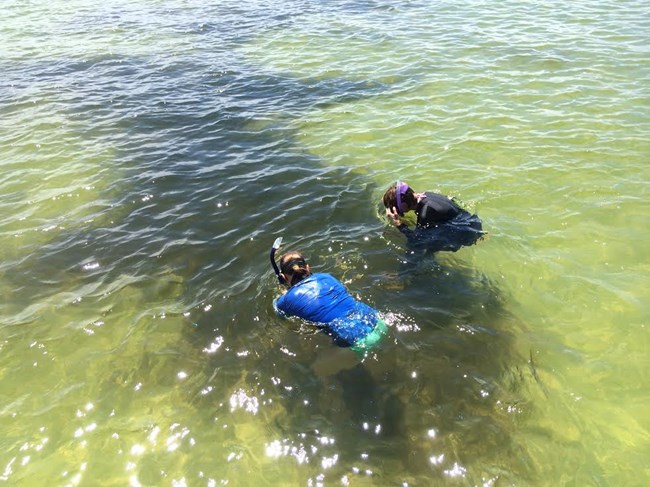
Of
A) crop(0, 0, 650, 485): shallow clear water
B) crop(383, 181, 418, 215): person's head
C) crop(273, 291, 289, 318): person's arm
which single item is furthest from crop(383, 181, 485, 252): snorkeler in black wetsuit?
crop(273, 291, 289, 318): person's arm

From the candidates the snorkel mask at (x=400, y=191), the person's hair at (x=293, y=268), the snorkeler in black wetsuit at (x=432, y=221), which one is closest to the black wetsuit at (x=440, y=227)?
the snorkeler in black wetsuit at (x=432, y=221)

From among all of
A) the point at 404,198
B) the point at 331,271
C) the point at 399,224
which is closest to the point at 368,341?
the point at 331,271

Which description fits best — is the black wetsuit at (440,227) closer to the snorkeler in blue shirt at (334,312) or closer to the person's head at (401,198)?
the person's head at (401,198)

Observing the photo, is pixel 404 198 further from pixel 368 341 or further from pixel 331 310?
pixel 368 341

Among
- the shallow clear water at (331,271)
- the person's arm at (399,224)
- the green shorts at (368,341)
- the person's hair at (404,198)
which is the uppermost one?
the person's hair at (404,198)

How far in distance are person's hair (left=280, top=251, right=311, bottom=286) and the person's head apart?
1788mm

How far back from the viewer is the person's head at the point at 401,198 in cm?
689

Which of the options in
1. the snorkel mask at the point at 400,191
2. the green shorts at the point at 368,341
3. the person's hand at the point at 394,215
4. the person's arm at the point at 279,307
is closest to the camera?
the green shorts at the point at 368,341

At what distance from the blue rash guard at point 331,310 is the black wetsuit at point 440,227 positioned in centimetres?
178

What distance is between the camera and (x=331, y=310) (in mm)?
5664

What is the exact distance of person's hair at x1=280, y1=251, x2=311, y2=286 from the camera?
6168 mm

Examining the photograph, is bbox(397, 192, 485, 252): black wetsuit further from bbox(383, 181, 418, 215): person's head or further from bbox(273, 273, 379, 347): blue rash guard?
bbox(273, 273, 379, 347): blue rash guard

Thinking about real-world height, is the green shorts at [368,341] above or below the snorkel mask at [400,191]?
below

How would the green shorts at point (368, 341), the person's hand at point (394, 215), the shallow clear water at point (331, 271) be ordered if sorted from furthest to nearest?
the person's hand at point (394, 215) < the green shorts at point (368, 341) < the shallow clear water at point (331, 271)
